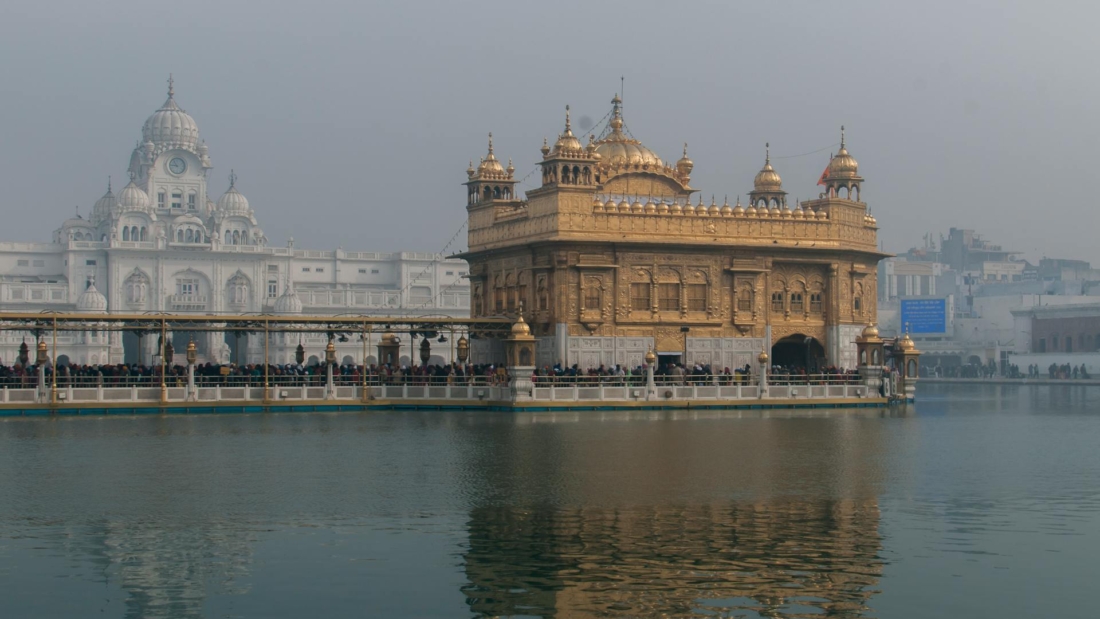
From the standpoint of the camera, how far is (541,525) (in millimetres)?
23125

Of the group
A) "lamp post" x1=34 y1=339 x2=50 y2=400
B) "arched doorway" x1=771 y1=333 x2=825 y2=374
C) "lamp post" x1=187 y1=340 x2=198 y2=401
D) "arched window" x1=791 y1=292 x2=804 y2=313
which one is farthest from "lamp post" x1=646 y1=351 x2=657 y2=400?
"lamp post" x1=34 y1=339 x2=50 y2=400

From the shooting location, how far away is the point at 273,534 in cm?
2209

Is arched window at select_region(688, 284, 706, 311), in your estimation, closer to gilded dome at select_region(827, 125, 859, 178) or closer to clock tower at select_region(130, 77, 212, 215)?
gilded dome at select_region(827, 125, 859, 178)

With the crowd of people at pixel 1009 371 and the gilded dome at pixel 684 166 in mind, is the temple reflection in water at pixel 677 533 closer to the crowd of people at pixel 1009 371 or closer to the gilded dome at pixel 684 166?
the gilded dome at pixel 684 166

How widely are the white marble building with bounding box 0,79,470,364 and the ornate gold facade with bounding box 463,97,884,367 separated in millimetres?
61215

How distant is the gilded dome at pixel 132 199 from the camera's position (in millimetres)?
132750

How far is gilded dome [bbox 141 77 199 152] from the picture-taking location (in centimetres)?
14262

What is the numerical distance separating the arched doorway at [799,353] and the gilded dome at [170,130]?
94880 millimetres

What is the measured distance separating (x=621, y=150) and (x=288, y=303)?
6938cm

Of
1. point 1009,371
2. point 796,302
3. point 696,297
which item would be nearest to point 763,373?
point 696,297

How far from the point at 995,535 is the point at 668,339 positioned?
3242 cm

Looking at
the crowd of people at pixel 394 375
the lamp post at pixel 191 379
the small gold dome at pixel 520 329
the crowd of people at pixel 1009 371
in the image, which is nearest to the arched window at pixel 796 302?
the crowd of people at pixel 394 375

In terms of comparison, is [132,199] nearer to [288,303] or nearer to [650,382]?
[288,303]

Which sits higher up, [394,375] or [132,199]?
[132,199]
